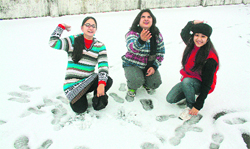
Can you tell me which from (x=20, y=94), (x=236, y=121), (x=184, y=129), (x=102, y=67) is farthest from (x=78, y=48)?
(x=236, y=121)

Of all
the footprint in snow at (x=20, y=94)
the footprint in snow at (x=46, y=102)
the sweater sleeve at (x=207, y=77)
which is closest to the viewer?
the sweater sleeve at (x=207, y=77)

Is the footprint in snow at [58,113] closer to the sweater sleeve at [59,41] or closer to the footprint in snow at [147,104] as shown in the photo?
the sweater sleeve at [59,41]

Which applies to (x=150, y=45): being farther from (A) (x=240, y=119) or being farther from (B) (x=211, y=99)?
(A) (x=240, y=119)

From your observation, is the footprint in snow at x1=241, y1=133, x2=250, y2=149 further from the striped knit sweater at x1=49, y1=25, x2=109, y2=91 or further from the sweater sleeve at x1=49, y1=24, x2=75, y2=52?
the sweater sleeve at x1=49, y1=24, x2=75, y2=52

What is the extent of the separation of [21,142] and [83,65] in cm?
75

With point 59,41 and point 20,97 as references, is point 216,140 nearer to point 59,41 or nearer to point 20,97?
point 59,41

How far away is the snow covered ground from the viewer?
4.18ft

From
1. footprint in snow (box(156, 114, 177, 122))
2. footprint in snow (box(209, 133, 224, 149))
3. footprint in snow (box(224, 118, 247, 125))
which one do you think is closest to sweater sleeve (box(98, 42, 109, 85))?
footprint in snow (box(156, 114, 177, 122))

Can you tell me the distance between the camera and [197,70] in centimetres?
149

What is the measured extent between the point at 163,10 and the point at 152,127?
4919 mm

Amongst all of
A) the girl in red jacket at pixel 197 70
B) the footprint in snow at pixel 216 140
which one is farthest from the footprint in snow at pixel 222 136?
the girl in red jacket at pixel 197 70

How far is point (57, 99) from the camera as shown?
1.72m

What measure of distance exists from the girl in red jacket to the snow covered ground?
0.14 m

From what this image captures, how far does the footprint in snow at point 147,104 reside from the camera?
5.44ft
